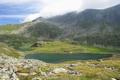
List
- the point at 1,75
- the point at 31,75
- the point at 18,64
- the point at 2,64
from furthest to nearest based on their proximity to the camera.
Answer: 1. the point at 18,64
2. the point at 2,64
3. the point at 31,75
4. the point at 1,75

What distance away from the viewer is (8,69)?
41750 mm

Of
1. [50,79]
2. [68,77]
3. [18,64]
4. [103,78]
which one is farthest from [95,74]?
[18,64]

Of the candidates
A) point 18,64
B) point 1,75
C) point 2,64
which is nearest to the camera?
point 1,75

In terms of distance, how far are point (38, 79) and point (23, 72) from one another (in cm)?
421

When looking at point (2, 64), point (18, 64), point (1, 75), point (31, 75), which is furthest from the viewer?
point (18, 64)

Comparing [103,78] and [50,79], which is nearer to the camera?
[50,79]

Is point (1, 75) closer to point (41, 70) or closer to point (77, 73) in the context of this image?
point (41, 70)

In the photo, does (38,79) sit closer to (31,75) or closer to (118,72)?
(31,75)

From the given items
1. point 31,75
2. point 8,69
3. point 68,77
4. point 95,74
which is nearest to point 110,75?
point 95,74

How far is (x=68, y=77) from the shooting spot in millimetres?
41875

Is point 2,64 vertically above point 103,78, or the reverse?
point 2,64

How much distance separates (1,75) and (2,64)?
670 cm

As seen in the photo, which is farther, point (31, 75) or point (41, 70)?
point (41, 70)

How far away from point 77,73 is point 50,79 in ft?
22.4
